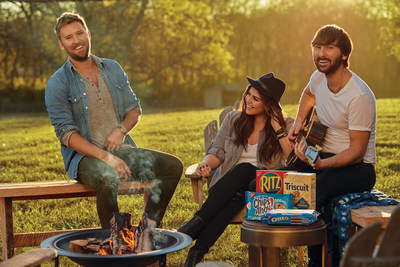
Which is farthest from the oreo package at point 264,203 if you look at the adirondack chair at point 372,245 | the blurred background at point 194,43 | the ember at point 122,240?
the blurred background at point 194,43

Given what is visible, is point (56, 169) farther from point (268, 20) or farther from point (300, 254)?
point (268, 20)

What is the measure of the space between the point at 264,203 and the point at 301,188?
22 cm

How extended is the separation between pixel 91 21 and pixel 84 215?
2192 centimetres

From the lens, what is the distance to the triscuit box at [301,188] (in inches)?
133

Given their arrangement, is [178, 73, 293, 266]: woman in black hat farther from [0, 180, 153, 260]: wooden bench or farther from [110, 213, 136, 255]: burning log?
[110, 213, 136, 255]: burning log

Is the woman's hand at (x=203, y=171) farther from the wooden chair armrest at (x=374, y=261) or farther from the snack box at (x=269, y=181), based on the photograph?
the wooden chair armrest at (x=374, y=261)

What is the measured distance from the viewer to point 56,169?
909cm

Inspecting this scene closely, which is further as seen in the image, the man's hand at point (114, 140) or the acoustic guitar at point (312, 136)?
the man's hand at point (114, 140)

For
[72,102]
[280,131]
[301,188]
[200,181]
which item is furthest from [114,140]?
[301,188]

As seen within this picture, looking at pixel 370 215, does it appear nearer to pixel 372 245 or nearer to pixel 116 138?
pixel 372 245

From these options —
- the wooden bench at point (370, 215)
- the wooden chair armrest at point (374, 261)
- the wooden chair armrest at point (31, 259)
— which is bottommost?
the wooden bench at point (370, 215)

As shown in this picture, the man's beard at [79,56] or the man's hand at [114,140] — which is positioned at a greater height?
the man's beard at [79,56]

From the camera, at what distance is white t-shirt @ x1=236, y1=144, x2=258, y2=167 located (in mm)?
4422

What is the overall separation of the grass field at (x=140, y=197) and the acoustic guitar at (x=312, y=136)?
96 cm
